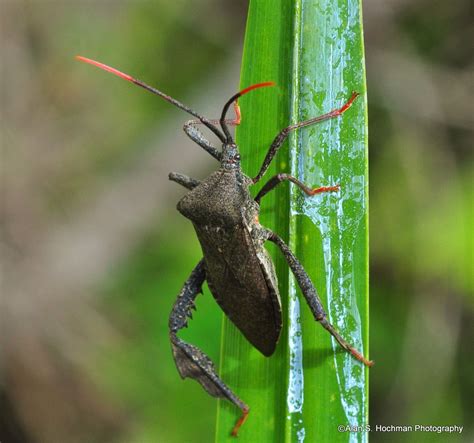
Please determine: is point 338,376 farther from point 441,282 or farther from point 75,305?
point 75,305

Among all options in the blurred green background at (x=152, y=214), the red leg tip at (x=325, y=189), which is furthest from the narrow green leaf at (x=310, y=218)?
the blurred green background at (x=152, y=214)

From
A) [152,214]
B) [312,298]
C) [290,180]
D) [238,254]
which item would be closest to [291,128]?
[290,180]

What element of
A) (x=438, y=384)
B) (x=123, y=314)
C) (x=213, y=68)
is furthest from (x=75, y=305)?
(x=438, y=384)

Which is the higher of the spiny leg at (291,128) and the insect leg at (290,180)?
the spiny leg at (291,128)

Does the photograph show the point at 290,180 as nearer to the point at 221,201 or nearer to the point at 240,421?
the point at 221,201

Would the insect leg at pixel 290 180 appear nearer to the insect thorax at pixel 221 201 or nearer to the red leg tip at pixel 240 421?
the insect thorax at pixel 221 201
